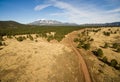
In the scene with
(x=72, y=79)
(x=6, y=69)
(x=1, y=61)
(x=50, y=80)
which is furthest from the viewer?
(x=1, y=61)

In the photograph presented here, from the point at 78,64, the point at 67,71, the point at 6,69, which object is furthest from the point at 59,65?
the point at 6,69

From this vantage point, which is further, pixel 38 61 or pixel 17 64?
pixel 38 61

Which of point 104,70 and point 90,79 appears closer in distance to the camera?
point 90,79

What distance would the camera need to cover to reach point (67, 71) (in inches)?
464

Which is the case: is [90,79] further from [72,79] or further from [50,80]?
[50,80]

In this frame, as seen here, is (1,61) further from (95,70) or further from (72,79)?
(95,70)

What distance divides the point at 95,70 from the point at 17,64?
30.6 feet

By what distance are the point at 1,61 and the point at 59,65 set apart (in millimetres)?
7478

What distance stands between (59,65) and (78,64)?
2766 mm

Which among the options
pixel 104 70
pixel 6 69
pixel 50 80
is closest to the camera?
pixel 50 80

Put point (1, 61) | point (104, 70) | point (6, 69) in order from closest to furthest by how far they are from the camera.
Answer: point (6, 69)
point (104, 70)
point (1, 61)

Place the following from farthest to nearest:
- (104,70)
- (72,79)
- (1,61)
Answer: (1,61) → (104,70) → (72,79)

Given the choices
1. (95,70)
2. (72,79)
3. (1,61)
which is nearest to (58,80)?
(72,79)

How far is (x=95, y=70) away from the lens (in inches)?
488
